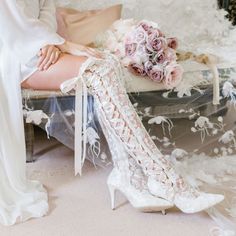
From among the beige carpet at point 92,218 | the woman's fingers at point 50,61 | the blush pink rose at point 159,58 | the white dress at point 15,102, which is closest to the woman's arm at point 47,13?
the white dress at point 15,102

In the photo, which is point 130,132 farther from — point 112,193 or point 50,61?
point 50,61

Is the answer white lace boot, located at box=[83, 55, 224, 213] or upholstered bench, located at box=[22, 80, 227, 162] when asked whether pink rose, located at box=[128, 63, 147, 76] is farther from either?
white lace boot, located at box=[83, 55, 224, 213]

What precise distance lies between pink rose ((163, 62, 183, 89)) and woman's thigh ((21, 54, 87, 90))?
0.40 metres

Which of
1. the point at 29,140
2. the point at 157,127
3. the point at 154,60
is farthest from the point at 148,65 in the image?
the point at 29,140

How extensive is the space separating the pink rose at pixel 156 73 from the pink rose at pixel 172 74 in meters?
0.02

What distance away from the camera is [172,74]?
195cm

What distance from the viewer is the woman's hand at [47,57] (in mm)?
1747

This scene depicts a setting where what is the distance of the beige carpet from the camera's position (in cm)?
164

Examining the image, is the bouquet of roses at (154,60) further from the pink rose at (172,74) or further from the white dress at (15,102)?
the white dress at (15,102)

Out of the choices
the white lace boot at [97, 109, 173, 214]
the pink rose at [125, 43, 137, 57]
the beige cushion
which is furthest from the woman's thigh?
the beige cushion

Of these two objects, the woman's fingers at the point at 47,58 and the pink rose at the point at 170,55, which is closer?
the woman's fingers at the point at 47,58

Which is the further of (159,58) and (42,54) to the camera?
(159,58)

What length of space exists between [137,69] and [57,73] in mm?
393

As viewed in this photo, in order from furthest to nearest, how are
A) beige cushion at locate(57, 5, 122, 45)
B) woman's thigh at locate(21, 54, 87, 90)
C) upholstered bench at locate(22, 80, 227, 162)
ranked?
1. beige cushion at locate(57, 5, 122, 45)
2. upholstered bench at locate(22, 80, 227, 162)
3. woman's thigh at locate(21, 54, 87, 90)
